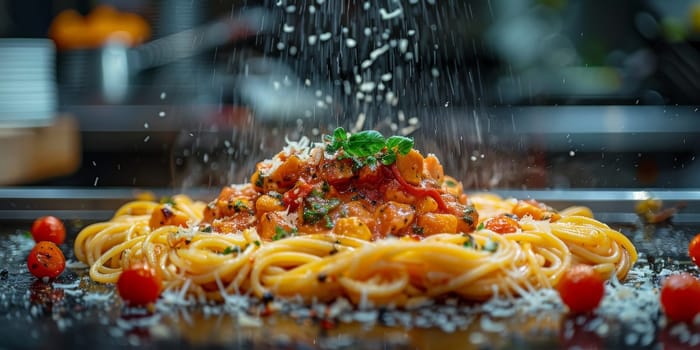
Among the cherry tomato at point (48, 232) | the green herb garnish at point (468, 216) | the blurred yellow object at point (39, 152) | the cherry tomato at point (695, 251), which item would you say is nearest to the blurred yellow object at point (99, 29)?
the blurred yellow object at point (39, 152)

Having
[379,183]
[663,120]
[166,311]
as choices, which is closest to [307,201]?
[379,183]

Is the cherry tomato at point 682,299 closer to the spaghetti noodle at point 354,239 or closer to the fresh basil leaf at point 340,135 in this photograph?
the spaghetti noodle at point 354,239

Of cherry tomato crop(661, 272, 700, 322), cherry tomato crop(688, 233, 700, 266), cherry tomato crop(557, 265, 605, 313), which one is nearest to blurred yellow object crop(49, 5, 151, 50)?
cherry tomato crop(688, 233, 700, 266)

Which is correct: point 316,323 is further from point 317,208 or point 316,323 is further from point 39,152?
point 39,152

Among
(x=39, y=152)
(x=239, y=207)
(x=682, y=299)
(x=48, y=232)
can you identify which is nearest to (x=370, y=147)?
(x=239, y=207)

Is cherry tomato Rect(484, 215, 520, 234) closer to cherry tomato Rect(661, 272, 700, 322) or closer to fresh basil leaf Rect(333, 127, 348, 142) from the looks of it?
fresh basil leaf Rect(333, 127, 348, 142)

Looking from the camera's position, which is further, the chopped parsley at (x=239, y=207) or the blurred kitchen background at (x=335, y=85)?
the blurred kitchen background at (x=335, y=85)
